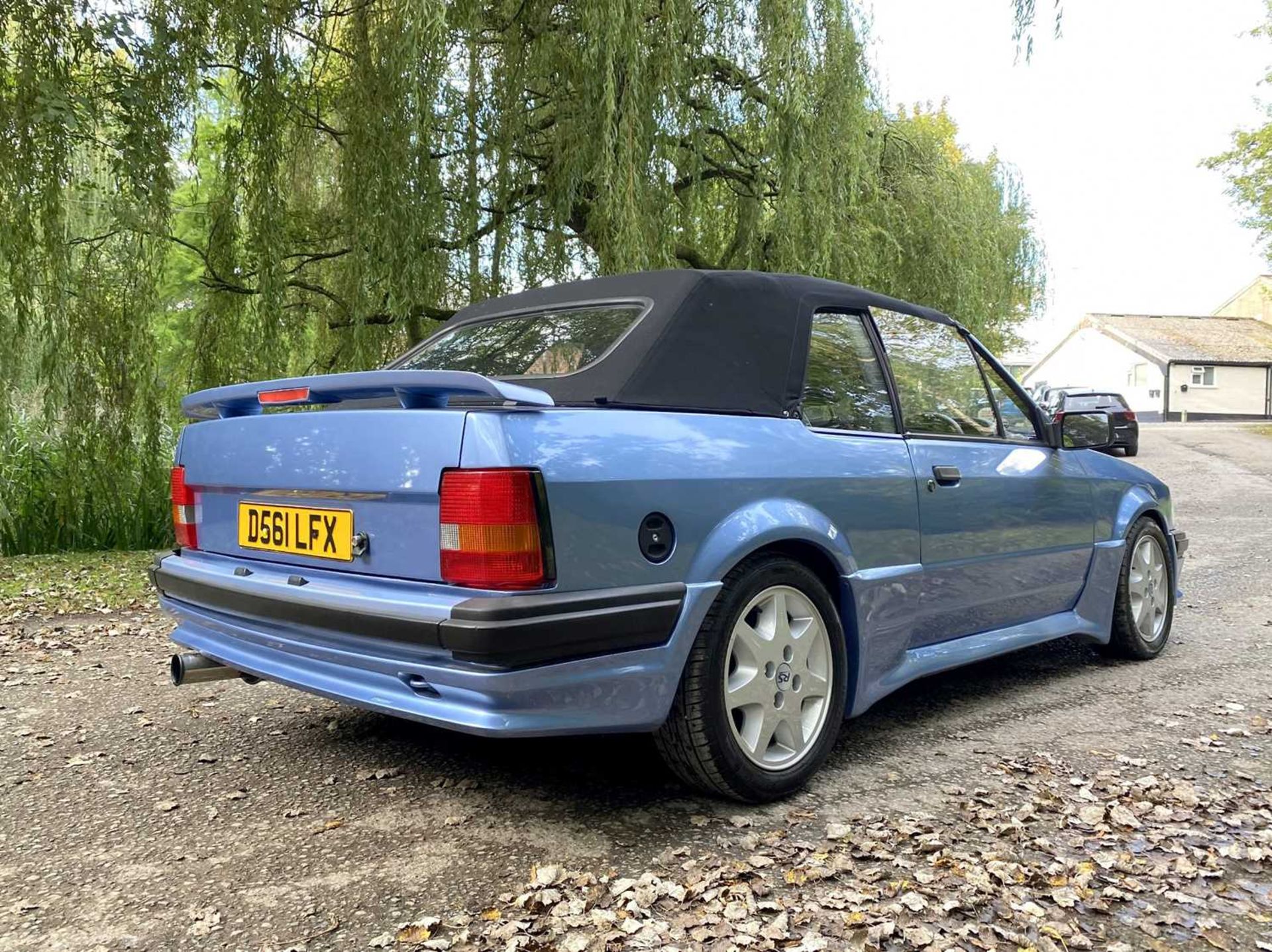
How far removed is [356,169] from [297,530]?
501 cm

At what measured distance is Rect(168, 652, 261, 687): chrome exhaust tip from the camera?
3.22 metres

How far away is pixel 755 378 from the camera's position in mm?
3213

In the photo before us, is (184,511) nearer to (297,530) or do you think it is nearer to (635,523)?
(297,530)

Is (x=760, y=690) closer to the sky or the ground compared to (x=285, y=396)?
closer to the ground

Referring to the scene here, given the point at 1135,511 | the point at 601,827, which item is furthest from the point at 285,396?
the point at 1135,511

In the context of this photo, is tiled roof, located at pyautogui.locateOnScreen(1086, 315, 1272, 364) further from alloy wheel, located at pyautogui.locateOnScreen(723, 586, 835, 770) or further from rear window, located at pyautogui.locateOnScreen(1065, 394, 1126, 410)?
alloy wheel, located at pyautogui.locateOnScreen(723, 586, 835, 770)

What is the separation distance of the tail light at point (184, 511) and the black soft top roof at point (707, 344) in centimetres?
125

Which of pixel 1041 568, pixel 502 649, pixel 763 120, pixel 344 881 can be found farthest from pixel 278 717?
pixel 763 120

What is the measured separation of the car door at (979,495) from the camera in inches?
144

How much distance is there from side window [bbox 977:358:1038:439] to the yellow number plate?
276cm

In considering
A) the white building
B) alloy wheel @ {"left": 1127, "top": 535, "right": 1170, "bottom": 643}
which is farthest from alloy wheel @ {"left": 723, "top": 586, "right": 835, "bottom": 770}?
the white building

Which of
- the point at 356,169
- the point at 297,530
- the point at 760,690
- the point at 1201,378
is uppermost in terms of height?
the point at 356,169

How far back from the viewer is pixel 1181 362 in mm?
45000

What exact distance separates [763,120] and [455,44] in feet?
7.60
